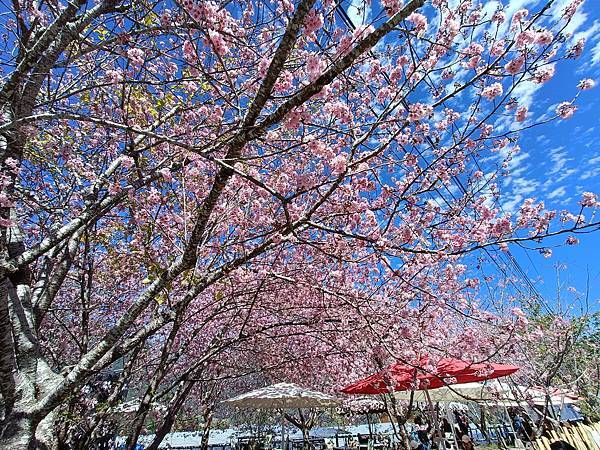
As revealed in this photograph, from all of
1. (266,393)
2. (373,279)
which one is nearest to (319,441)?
(266,393)

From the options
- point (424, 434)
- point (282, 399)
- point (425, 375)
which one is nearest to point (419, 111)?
point (425, 375)

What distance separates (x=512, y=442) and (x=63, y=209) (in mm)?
19684

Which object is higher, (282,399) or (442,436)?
(282,399)

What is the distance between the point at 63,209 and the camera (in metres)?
4.77

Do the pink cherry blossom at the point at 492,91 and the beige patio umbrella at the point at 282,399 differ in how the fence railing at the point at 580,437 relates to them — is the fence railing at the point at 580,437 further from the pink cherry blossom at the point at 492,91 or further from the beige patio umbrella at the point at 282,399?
the pink cherry blossom at the point at 492,91

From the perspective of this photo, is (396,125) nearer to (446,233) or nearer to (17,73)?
(446,233)

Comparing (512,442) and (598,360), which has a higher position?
(598,360)

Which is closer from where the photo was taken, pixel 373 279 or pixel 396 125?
pixel 396 125

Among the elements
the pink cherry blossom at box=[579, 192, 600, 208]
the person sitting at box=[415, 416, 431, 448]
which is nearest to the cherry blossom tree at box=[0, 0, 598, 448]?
the pink cherry blossom at box=[579, 192, 600, 208]

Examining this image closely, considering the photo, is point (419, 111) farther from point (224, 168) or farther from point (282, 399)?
point (282, 399)

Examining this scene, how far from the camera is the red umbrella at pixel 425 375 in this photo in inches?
208

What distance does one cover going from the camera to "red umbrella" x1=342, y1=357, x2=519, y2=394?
528 centimetres

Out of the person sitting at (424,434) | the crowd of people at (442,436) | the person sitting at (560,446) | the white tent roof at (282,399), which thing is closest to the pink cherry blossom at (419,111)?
the person sitting at (560,446)

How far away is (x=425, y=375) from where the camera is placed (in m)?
5.46
